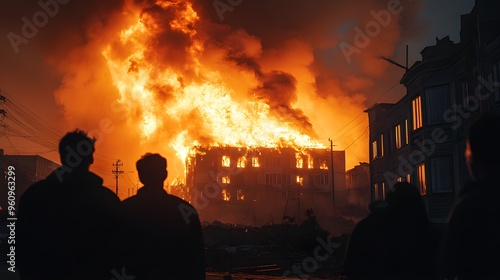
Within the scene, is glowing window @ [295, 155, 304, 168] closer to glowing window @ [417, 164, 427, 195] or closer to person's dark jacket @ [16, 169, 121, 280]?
glowing window @ [417, 164, 427, 195]

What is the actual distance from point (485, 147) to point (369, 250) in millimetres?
2246

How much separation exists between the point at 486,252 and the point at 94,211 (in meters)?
3.20

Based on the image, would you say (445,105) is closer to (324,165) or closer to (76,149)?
(76,149)

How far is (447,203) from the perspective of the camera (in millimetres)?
29078

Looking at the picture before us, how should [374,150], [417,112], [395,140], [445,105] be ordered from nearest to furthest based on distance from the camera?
1. [445,105]
2. [417,112]
3. [395,140]
4. [374,150]

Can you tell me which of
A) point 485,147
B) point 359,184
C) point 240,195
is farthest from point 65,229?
point 359,184

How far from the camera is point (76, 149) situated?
5430mm

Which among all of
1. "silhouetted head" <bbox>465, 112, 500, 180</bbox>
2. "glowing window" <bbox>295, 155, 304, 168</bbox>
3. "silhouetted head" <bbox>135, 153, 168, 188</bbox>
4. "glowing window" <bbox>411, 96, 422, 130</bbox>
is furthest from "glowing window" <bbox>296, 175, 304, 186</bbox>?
"silhouetted head" <bbox>465, 112, 500, 180</bbox>

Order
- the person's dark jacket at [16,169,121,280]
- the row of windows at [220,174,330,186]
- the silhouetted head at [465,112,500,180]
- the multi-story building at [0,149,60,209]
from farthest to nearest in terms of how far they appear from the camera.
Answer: the multi-story building at [0,149,60,209] → the row of windows at [220,174,330,186] → the person's dark jacket at [16,169,121,280] → the silhouetted head at [465,112,500,180]

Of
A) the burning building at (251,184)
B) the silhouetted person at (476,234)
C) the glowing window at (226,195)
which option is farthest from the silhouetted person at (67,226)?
the glowing window at (226,195)

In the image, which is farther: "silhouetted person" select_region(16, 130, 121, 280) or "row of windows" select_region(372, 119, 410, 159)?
"row of windows" select_region(372, 119, 410, 159)

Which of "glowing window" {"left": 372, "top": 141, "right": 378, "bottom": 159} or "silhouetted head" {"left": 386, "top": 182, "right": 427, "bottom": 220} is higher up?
"glowing window" {"left": 372, "top": 141, "right": 378, "bottom": 159}

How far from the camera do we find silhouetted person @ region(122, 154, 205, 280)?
555 cm

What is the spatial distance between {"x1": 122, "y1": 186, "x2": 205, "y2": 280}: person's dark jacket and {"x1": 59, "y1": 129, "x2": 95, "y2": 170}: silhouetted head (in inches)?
24.5
